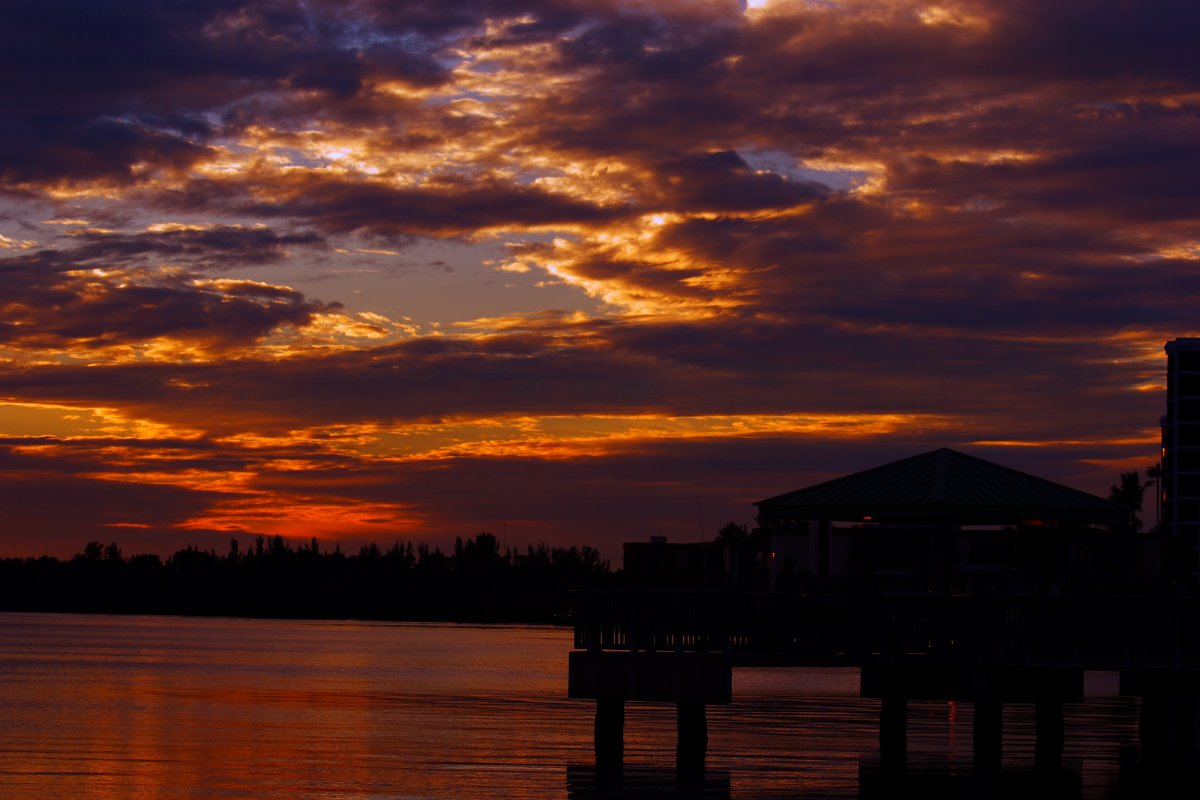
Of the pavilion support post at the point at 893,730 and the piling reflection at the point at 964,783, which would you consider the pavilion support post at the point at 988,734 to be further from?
the pavilion support post at the point at 893,730

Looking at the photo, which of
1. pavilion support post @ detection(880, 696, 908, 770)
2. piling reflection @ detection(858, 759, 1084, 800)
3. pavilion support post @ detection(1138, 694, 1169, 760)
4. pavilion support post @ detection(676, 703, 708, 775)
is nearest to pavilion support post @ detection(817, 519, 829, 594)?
pavilion support post @ detection(880, 696, 908, 770)

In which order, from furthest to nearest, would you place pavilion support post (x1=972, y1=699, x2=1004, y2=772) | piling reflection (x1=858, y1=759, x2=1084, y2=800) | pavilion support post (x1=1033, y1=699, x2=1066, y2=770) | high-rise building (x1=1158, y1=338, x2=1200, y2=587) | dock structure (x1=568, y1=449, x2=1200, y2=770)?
high-rise building (x1=1158, y1=338, x2=1200, y2=587) < pavilion support post (x1=1033, y1=699, x2=1066, y2=770) < pavilion support post (x1=972, y1=699, x2=1004, y2=772) < dock structure (x1=568, y1=449, x2=1200, y2=770) < piling reflection (x1=858, y1=759, x2=1084, y2=800)

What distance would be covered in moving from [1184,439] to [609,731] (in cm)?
13426

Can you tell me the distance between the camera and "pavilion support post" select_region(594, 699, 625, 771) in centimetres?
3650

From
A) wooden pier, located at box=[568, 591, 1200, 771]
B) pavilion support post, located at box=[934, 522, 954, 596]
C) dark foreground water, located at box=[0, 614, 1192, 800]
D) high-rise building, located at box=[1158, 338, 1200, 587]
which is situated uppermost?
high-rise building, located at box=[1158, 338, 1200, 587]

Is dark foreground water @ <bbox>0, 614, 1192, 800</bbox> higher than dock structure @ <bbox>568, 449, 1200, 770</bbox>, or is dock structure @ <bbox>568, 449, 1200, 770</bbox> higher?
dock structure @ <bbox>568, 449, 1200, 770</bbox>

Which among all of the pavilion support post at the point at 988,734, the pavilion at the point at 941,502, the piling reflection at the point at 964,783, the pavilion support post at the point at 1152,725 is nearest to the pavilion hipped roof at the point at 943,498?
the pavilion at the point at 941,502

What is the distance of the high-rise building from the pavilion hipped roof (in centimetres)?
12841

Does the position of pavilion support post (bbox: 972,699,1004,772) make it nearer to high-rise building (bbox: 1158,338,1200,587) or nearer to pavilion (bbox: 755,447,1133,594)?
pavilion (bbox: 755,447,1133,594)

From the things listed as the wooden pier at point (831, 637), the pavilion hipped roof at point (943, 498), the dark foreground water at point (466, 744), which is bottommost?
the dark foreground water at point (466, 744)

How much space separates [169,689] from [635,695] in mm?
47249

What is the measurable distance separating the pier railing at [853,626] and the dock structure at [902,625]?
27 mm

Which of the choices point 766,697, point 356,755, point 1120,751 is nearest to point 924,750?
point 1120,751

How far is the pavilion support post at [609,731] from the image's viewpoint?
120ft
